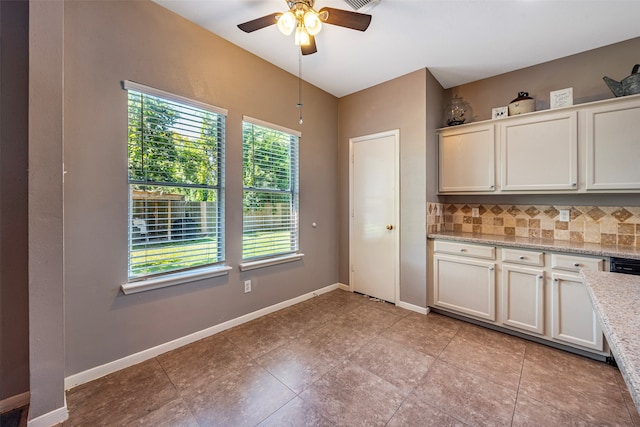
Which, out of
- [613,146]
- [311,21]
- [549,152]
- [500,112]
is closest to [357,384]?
[311,21]

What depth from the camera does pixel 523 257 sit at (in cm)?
240

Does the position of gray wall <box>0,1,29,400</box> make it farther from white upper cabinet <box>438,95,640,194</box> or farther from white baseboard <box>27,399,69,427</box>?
white upper cabinet <box>438,95,640,194</box>

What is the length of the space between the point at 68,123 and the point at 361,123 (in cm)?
294

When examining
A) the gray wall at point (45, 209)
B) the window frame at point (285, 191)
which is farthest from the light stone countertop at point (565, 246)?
the gray wall at point (45, 209)

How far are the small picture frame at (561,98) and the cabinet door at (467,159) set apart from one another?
0.52m

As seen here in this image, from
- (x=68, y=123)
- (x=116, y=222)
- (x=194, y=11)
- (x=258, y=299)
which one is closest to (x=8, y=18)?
(x=68, y=123)

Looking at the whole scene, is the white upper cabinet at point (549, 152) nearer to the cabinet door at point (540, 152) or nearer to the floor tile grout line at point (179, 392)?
the cabinet door at point (540, 152)

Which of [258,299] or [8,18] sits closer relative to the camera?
[8,18]

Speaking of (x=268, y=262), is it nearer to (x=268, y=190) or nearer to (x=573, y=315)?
(x=268, y=190)

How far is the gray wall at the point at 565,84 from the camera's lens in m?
2.37

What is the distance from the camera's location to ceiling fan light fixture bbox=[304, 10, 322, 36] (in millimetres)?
1700

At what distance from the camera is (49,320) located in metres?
1.46

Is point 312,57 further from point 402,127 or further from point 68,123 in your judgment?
point 68,123

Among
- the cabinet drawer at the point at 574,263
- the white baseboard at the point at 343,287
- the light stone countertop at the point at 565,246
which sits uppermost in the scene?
the light stone countertop at the point at 565,246
